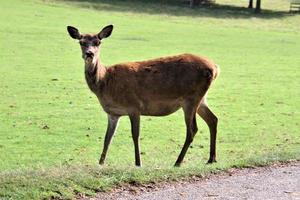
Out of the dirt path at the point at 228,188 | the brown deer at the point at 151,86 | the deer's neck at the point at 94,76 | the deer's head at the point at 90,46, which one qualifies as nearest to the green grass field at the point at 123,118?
the dirt path at the point at 228,188

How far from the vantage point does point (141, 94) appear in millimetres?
11188

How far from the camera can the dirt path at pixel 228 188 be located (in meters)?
8.01

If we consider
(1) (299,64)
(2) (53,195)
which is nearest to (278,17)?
(1) (299,64)

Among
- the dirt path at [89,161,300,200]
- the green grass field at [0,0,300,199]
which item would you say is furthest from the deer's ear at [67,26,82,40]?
the dirt path at [89,161,300,200]

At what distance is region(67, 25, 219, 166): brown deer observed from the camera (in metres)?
11.1

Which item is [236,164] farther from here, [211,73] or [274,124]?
[274,124]

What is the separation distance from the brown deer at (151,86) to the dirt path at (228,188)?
6.73 feet

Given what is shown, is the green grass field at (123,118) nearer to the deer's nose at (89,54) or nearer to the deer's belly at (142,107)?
the deer's belly at (142,107)

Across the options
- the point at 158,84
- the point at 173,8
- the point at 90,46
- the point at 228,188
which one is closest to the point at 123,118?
the point at 158,84

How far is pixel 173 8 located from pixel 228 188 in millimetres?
56728

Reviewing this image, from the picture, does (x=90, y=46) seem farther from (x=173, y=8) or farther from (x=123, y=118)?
(x=173, y=8)

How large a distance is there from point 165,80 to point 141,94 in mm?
480

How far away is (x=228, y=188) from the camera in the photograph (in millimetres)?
8430

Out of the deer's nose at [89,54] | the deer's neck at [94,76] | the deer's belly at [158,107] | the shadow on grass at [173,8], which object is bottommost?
the shadow on grass at [173,8]
